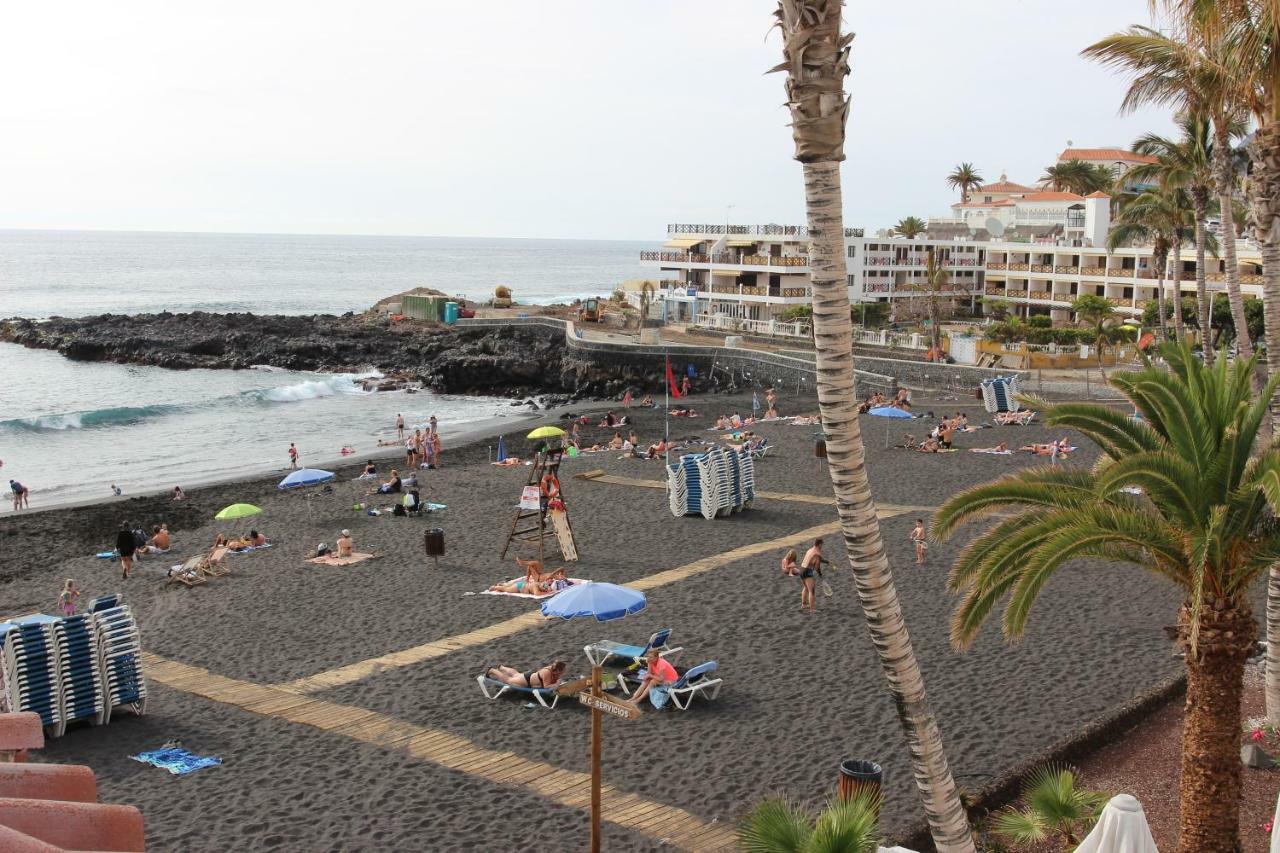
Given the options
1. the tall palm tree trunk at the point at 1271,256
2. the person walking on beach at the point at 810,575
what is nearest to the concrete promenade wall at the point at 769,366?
the person walking on beach at the point at 810,575

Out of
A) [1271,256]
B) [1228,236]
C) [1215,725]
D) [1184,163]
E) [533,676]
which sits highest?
[1184,163]

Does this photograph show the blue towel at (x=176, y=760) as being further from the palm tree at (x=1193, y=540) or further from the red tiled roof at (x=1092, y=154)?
the red tiled roof at (x=1092, y=154)

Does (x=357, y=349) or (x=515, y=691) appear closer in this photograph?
(x=515, y=691)

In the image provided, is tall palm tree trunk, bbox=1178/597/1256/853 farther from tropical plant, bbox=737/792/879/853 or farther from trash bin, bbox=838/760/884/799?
tropical plant, bbox=737/792/879/853

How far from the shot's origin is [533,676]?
13375 mm

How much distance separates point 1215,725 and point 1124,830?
1.93 m

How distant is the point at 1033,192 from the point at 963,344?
41.3 meters

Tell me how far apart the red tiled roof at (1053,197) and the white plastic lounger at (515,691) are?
72.9 metres

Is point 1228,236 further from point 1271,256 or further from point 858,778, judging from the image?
point 858,778

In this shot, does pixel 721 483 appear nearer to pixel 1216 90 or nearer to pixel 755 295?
pixel 1216 90

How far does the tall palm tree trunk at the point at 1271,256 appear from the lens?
11875mm

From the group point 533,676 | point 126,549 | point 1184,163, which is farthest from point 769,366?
point 533,676

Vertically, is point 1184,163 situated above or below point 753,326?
above

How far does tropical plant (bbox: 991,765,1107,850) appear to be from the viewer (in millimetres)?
→ 9031
